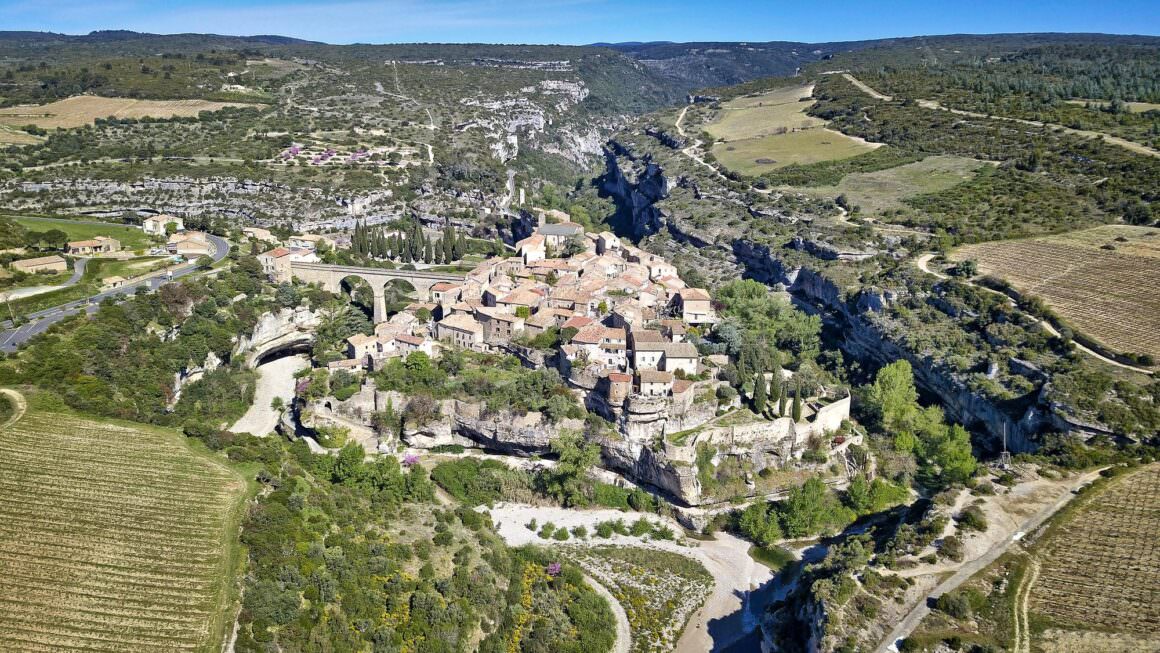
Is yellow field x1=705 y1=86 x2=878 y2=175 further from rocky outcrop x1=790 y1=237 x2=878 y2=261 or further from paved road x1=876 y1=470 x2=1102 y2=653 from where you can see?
paved road x1=876 y1=470 x2=1102 y2=653

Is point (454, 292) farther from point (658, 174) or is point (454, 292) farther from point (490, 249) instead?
point (658, 174)

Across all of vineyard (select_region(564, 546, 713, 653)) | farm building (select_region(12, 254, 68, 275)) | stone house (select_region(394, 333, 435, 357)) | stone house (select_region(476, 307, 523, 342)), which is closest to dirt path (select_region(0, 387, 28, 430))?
stone house (select_region(394, 333, 435, 357))

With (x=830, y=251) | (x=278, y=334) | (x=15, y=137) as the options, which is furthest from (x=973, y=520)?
(x=15, y=137)

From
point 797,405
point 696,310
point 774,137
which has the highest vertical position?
point 774,137

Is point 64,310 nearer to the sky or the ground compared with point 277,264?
nearer to the ground

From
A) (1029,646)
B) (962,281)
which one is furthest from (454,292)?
(1029,646)

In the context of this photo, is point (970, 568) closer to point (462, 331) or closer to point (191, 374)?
point (462, 331)

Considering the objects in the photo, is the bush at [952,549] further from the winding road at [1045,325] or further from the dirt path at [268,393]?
the dirt path at [268,393]
